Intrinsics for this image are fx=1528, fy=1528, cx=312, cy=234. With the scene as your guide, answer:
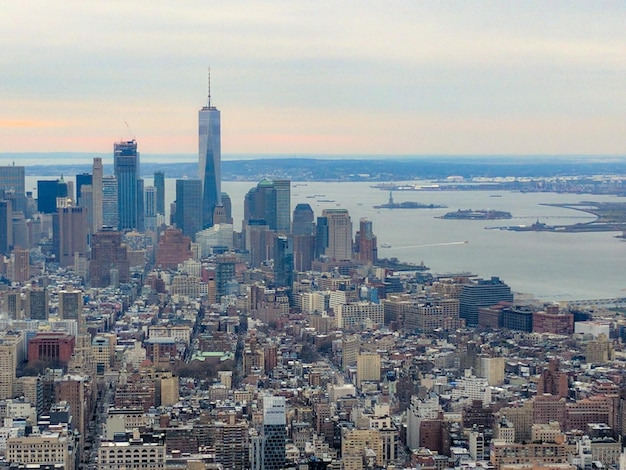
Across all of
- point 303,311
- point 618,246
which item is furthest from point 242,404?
point 618,246

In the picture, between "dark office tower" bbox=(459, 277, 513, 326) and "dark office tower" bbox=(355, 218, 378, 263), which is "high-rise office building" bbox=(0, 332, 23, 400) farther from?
"dark office tower" bbox=(355, 218, 378, 263)

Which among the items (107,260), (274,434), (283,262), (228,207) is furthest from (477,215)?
(274,434)

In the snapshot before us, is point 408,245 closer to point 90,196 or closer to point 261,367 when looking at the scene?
point 90,196

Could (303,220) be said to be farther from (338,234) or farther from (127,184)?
Result: (127,184)

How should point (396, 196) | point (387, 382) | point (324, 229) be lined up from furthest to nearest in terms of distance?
point (396, 196)
point (324, 229)
point (387, 382)

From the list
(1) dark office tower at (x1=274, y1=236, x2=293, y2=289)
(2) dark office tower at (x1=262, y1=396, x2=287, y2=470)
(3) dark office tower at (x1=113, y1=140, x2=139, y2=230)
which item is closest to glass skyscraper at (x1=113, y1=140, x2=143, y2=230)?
(3) dark office tower at (x1=113, y1=140, x2=139, y2=230)
